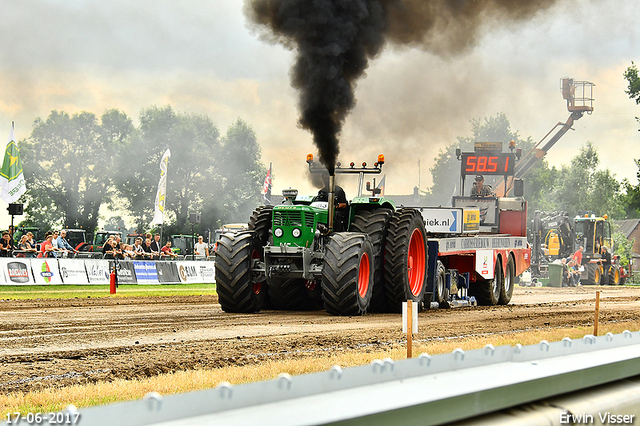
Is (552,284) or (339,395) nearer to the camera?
(339,395)

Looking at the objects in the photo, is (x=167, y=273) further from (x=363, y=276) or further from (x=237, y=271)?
(x=363, y=276)

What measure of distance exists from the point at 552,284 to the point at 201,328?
83.8 feet

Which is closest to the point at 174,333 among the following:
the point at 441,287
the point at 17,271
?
the point at 441,287

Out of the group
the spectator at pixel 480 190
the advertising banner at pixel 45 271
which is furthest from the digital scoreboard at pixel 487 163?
the advertising banner at pixel 45 271

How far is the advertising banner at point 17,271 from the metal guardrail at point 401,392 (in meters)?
19.0

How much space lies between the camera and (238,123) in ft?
212

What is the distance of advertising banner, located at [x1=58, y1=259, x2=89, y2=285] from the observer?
21234 millimetres

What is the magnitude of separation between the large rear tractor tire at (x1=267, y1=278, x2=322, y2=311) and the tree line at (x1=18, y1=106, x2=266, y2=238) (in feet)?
155

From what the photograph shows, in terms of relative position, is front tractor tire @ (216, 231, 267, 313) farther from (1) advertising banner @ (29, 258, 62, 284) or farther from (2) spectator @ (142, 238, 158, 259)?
(2) spectator @ (142, 238, 158, 259)

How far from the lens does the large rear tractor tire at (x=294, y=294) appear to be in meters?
13.3

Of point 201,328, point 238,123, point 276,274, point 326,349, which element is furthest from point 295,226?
point 238,123

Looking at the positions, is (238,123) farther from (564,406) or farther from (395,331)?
(564,406)

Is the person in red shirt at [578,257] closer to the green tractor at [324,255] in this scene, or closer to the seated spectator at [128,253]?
the seated spectator at [128,253]

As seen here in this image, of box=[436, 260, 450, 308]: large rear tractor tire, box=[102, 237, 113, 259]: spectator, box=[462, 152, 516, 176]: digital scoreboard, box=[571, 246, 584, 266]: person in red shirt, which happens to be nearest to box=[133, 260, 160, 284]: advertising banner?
box=[102, 237, 113, 259]: spectator
